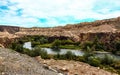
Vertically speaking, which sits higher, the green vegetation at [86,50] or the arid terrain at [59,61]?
the arid terrain at [59,61]

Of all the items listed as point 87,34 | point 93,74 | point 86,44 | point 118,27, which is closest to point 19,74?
point 93,74

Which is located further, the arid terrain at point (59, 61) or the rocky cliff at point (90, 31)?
the rocky cliff at point (90, 31)

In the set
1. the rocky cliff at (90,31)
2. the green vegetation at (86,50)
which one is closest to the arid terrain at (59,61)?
the rocky cliff at (90,31)

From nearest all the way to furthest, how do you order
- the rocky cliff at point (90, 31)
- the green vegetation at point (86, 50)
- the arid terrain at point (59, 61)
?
the arid terrain at point (59, 61) < the green vegetation at point (86, 50) < the rocky cliff at point (90, 31)

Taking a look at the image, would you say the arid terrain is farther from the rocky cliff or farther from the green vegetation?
the green vegetation

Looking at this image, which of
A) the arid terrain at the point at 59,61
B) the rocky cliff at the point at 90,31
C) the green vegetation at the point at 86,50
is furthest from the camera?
the rocky cliff at the point at 90,31

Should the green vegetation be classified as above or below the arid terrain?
below

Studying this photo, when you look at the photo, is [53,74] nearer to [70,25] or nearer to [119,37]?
[119,37]

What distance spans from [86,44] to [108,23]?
34.0 metres

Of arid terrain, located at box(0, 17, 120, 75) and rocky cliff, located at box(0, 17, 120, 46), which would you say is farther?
rocky cliff, located at box(0, 17, 120, 46)

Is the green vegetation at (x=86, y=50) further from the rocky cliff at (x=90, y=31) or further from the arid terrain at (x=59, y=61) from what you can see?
the rocky cliff at (x=90, y=31)

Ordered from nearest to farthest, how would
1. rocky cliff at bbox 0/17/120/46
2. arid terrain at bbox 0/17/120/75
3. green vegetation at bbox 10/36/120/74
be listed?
arid terrain at bbox 0/17/120/75 < green vegetation at bbox 10/36/120/74 < rocky cliff at bbox 0/17/120/46

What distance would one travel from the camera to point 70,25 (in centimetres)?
12744

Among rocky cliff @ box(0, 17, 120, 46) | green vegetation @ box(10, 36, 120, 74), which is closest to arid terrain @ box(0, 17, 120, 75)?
rocky cliff @ box(0, 17, 120, 46)
